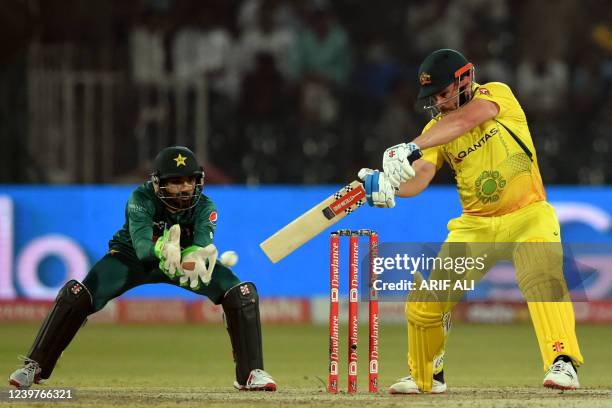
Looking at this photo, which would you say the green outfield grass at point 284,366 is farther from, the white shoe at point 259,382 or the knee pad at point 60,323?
the knee pad at point 60,323

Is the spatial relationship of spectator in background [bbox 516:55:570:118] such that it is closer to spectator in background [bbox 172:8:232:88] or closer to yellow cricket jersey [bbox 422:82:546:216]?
spectator in background [bbox 172:8:232:88]

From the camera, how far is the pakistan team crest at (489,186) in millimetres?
6430

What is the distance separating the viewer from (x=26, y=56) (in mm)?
12578

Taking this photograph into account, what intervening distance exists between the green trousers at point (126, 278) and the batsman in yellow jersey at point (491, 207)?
97 cm

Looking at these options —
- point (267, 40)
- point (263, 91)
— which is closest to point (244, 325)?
point (263, 91)

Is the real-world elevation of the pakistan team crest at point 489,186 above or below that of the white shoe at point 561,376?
above

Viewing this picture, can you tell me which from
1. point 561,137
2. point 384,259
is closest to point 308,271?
point 561,137

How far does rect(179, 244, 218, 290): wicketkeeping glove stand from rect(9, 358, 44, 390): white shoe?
0.93 meters

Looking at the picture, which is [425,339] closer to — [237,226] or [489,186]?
[489,186]

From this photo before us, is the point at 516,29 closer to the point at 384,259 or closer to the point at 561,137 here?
the point at 561,137

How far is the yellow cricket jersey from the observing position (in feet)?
21.1

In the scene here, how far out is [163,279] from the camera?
666 cm

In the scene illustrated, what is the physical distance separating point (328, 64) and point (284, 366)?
17.5 ft
